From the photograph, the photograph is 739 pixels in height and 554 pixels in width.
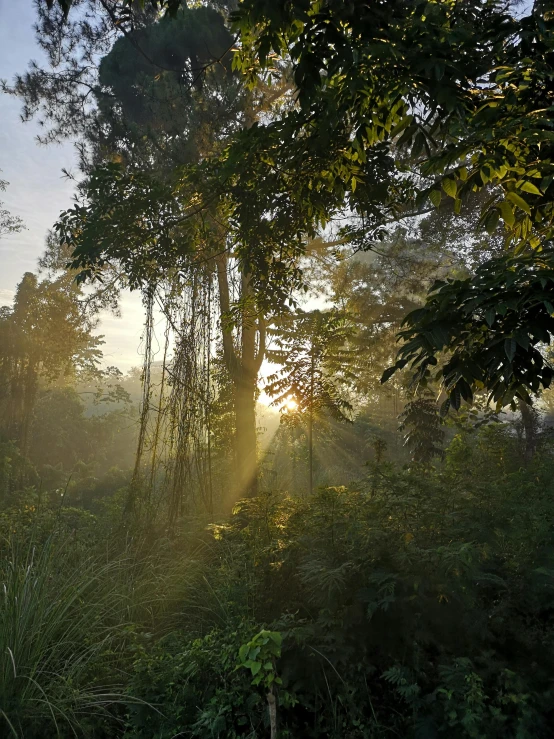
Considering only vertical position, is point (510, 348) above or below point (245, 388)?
below

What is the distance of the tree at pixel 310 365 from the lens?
29.7 feet

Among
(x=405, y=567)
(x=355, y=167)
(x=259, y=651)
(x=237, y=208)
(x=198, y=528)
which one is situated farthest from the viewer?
(x=198, y=528)

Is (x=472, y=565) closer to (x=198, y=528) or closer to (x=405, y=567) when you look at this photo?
(x=405, y=567)

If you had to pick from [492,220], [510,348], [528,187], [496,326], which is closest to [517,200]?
[528,187]

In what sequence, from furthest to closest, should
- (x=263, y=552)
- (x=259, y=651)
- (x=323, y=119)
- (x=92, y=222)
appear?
(x=92, y=222) < (x=263, y=552) < (x=323, y=119) < (x=259, y=651)

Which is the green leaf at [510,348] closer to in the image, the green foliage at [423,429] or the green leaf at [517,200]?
the green leaf at [517,200]

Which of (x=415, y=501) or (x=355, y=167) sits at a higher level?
(x=355, y=167)


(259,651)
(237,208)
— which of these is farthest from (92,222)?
(259,651)

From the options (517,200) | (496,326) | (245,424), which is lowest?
(496,326)

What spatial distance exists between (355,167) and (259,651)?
3.38 meters

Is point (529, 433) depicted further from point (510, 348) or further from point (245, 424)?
point (510, 348)

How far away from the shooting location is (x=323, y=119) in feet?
11.0

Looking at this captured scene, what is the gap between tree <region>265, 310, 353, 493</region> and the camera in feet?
29.7

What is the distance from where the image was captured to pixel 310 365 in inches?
362
